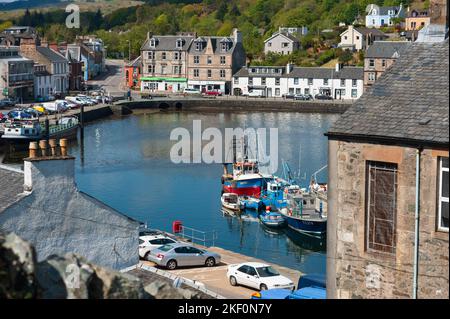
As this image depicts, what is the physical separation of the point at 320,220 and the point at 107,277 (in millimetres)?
29880

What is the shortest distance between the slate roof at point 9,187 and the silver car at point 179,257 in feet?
24.0

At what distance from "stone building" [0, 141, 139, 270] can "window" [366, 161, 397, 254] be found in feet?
22.3

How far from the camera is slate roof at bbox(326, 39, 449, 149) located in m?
10.3

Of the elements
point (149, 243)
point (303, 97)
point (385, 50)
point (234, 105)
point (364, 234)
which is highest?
point (385, 50)

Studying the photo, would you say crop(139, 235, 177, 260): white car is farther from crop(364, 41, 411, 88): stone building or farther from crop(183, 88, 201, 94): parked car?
crop(183, 88, 201, 94): parked car

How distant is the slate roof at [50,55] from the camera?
9294 cm

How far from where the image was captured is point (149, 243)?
1041 inches

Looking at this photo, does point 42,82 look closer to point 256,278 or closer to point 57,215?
point 256,278

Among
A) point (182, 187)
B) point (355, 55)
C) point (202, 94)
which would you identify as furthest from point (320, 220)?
point (355, 55)

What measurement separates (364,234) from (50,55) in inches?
3383

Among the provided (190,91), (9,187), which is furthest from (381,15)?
(9,187)

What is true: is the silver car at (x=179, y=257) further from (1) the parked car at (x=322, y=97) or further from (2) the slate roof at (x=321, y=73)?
(1) the parked car at (x=322, y=97)
